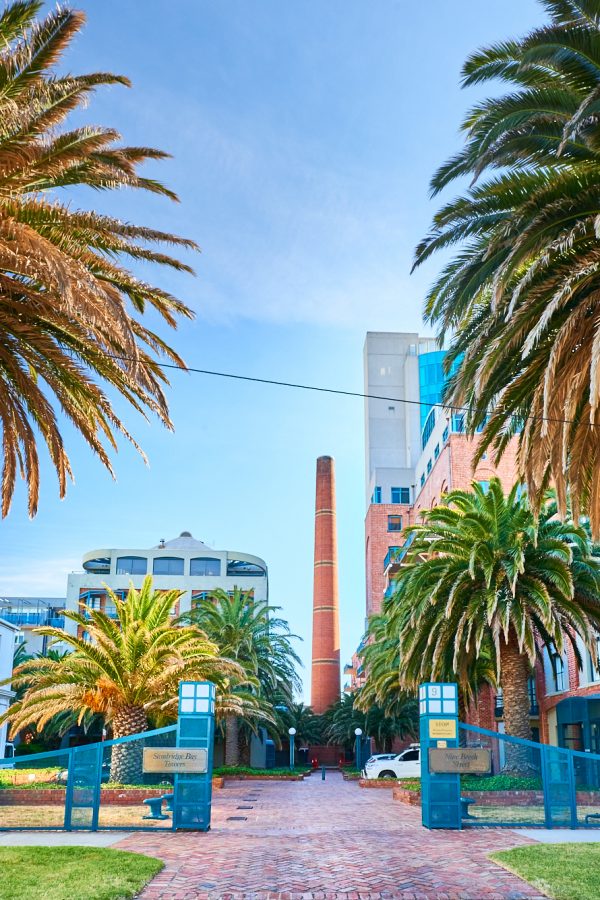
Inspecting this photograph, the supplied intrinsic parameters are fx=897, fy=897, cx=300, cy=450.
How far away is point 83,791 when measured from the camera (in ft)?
54.6

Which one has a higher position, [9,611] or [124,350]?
[9,611]

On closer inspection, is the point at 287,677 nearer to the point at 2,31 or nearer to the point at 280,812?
Answer: the point at 280,812

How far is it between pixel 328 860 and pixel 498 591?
11.2m

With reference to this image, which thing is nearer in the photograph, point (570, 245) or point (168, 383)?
point (570, 245)

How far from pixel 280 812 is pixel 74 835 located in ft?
23.6

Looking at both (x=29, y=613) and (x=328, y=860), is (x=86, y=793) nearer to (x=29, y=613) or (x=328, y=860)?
(x=328, y=860)

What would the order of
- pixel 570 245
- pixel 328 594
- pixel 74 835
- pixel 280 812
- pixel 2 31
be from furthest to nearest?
1. pixel 328 594
2. pixel 280 812
3. pixel 74 835
4. pixel 570 245
5. pixel 2 31

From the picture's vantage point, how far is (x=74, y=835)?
16.0 metres

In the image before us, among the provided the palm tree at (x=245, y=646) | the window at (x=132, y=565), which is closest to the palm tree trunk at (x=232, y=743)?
the palm tree at (x=245, y=646)

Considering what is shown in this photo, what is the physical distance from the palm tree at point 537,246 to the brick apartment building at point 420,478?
13.7 m

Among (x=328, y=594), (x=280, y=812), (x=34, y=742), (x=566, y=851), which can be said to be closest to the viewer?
(x=566, y=851)

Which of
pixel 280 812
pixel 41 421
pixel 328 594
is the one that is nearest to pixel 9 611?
pixel 328 594

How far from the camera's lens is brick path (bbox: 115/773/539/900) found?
1066 centimetres

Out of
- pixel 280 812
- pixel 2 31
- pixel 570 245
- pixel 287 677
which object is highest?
pixel 2 31
